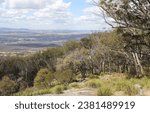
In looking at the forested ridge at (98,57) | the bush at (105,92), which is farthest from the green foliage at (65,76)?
the bush at (105,92)

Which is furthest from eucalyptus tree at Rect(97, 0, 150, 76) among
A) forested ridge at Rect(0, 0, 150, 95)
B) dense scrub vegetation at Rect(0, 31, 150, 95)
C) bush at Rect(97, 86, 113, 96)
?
dense scrub vegetation at Rect(0, 31, 150, 95)

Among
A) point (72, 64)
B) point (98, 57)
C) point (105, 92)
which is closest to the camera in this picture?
point (105, 92)

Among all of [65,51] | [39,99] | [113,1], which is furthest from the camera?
[65,51]

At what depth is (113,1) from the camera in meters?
21.1

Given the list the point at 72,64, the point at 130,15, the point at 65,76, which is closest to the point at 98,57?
the point at 65,76

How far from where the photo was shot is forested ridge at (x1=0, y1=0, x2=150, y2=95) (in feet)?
68.6

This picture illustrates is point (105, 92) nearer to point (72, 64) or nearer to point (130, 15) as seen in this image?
point (130, 15)

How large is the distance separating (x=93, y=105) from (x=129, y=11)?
13702 mm

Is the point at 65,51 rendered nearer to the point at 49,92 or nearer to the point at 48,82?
the point at 48,82

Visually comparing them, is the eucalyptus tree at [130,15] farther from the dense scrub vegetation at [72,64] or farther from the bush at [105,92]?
the dense scrub vegetation at [72,64]

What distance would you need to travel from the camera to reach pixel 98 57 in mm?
74562

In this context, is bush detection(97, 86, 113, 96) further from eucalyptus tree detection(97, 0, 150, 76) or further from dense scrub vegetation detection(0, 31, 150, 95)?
dense scrub vegetation detection(0, 31, 150, 95)

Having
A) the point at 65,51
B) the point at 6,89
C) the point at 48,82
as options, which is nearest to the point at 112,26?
the point at 48,82

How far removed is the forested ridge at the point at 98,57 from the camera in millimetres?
20922
